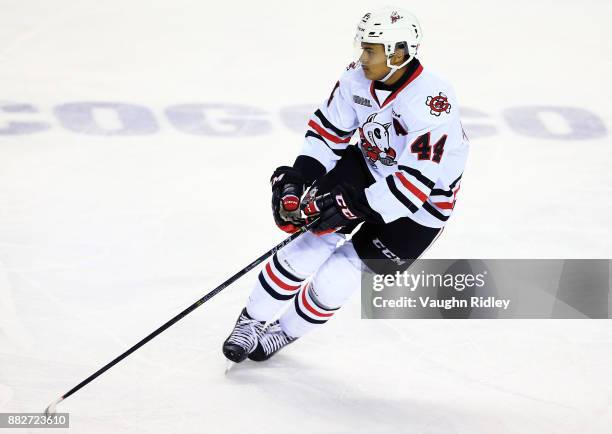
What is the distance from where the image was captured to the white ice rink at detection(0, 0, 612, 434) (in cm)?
359

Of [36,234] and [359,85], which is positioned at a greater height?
[359,85]

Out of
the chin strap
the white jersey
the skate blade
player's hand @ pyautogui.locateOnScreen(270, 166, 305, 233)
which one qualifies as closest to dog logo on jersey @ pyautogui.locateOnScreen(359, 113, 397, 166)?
the white jersey

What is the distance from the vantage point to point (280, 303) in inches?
145

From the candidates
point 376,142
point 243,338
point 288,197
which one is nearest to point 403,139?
point 376,142

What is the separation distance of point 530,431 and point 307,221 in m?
1.10

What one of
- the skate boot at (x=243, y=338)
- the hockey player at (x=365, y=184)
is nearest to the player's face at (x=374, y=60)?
the hockey player at (x=365, y=184)

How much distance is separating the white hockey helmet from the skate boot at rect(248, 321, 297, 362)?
115cm

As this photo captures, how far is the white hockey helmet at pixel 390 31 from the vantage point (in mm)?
3287

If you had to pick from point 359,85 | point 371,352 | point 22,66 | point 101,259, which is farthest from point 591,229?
point 22,66

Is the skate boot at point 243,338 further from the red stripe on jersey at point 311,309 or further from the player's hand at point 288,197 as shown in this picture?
the player's hand at point 288,197

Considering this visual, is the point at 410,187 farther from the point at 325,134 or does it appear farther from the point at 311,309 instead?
the point at 311,309

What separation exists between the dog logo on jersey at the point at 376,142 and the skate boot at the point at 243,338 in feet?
2.54

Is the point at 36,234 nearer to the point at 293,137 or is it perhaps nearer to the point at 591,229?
the point at 293,137

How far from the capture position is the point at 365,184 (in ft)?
12.2
